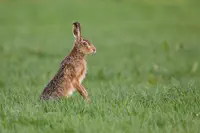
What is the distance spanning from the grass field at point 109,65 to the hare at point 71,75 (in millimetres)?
256

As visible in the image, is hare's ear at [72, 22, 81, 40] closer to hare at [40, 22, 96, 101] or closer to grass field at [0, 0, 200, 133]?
hare at [40, 22, 96, 101]

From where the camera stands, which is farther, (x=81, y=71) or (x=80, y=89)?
(x=81, y=71)

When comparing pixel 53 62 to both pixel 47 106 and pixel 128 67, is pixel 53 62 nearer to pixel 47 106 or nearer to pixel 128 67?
pixel 128 67

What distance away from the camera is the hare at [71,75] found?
30.2ft

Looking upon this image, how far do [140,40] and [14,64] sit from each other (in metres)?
11.6

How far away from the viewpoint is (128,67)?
768 inches

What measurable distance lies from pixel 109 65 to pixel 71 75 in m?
10.8

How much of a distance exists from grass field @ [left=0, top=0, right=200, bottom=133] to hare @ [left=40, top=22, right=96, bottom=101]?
256 millimetres

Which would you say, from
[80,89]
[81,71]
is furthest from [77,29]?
[80,89]

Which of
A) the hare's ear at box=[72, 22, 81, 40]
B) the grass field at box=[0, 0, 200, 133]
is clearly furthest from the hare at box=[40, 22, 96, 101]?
the grass field at box=[0, 0, 200, 133]

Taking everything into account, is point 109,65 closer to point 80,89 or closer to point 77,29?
point 77,29

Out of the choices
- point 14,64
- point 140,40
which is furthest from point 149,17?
point 14,64

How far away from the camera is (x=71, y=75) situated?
9570mm

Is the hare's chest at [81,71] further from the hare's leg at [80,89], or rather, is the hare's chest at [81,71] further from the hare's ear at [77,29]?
the hare's ear at [77,29]
